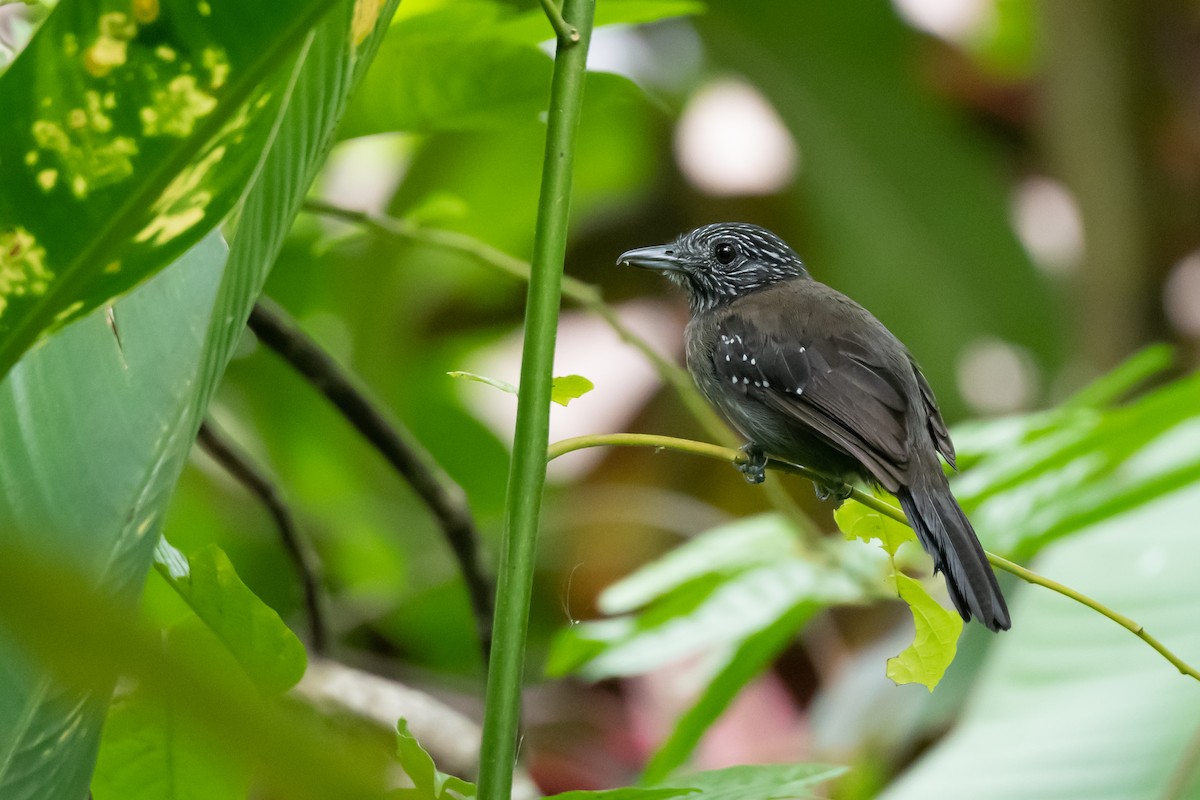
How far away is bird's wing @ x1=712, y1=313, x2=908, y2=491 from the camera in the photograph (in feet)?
5.69

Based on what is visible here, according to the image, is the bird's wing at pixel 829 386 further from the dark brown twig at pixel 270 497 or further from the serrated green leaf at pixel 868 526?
the dark brown twig at pixel 270 497

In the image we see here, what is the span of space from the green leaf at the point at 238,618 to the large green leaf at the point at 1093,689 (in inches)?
44.0

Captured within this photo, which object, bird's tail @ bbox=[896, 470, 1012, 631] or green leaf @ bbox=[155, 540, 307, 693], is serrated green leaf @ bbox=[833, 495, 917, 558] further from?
green leaf @ bbox=[155, 540, 307, 693]

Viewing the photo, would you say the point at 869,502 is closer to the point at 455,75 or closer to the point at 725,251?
the point at 455,75

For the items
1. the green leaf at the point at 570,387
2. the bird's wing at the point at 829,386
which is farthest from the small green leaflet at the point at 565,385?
the bird's wing at the point at 829,386

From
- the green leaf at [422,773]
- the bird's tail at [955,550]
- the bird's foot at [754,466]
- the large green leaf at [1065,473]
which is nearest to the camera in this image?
the green leaf at [422,773]

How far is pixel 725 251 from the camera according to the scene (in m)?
2.46

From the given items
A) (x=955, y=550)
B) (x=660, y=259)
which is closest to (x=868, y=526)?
(x=955, y=550)

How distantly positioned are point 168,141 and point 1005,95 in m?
5.01

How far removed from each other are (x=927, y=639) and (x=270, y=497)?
1278 millimetres

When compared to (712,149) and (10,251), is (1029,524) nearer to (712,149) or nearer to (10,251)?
(10,251)

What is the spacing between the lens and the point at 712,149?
511 cm

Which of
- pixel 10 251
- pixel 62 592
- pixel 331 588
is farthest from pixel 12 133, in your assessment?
pixel 331 588

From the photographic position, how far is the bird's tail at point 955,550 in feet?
4.37
